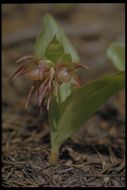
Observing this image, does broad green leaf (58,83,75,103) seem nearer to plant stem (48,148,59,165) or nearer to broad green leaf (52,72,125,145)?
broad green leaf (52,72,125,145)

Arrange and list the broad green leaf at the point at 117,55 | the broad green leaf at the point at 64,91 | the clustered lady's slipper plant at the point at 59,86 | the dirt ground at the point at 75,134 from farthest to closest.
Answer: the broad green leaf at the point at 117,55 < the broad green leaf at the point at 64,91 < the dirt ground at the point at 75,134 < the clustered lady's slipper plant at the point at 59,86

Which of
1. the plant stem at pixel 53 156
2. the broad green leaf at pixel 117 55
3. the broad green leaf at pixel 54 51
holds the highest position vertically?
the broad green leaf at pixel 117 55

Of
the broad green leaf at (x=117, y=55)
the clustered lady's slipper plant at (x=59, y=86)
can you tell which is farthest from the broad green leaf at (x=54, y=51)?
the broad green leaf at (x=117, y=55)

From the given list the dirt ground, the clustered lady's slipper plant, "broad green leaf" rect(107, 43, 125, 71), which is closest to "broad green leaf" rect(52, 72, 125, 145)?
the clustered lady's slipper plant

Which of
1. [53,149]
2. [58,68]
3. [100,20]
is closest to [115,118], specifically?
[53,149]

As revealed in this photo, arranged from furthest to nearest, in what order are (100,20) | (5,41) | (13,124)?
(100,20)
(5,41)
(13,124)

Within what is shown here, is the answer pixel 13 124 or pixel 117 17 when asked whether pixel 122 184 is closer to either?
pixel 13 124

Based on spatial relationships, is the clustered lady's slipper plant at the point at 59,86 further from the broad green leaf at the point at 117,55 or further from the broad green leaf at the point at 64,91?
the broad green leaf at the point at 117,55
